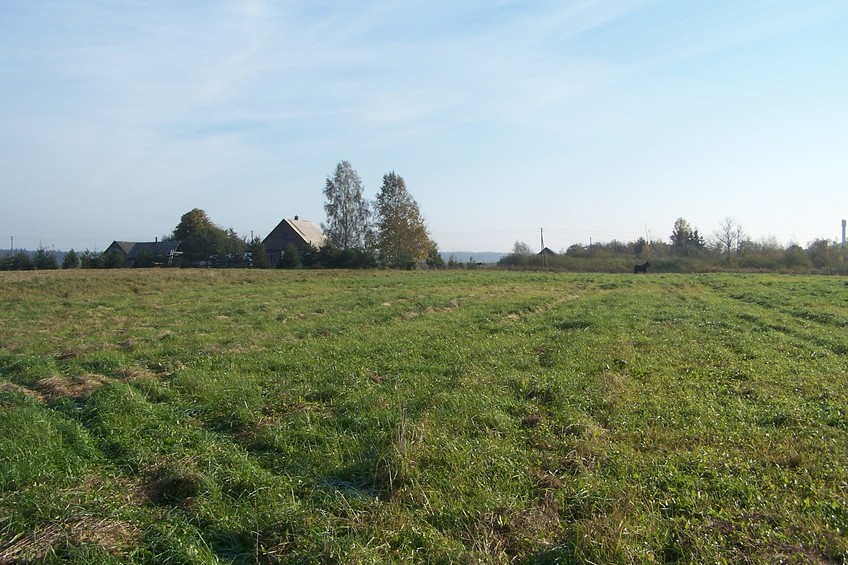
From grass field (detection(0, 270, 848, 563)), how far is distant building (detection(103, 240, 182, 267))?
52.2m

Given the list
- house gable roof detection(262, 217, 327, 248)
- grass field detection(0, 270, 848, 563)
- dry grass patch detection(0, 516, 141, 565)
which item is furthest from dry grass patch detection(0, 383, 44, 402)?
house gable roof detection(262, 217, 327, 248)

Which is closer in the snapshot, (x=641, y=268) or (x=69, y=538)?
(x=69, y=538)

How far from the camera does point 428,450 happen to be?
546cm

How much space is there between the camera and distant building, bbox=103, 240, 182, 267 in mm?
59969

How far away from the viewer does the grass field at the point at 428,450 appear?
401 cm

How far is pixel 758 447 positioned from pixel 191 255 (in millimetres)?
66484

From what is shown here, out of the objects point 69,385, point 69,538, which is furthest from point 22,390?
point 69,538

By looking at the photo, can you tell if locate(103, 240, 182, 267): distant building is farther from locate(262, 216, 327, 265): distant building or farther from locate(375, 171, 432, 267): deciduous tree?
locate(375, 171, 432, 267): deciduous tree

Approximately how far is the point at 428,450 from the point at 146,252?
65.5m

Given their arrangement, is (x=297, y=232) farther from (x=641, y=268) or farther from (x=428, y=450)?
(x=428, y=450)

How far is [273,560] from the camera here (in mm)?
3877

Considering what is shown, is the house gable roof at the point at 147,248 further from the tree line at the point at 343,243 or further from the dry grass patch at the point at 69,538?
the dry grass patch at the point at 69,538

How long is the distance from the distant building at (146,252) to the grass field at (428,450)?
52176 mm

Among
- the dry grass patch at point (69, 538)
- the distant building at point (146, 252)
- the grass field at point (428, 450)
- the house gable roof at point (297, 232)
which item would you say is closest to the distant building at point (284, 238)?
the house gable roof at point (297, 232)
